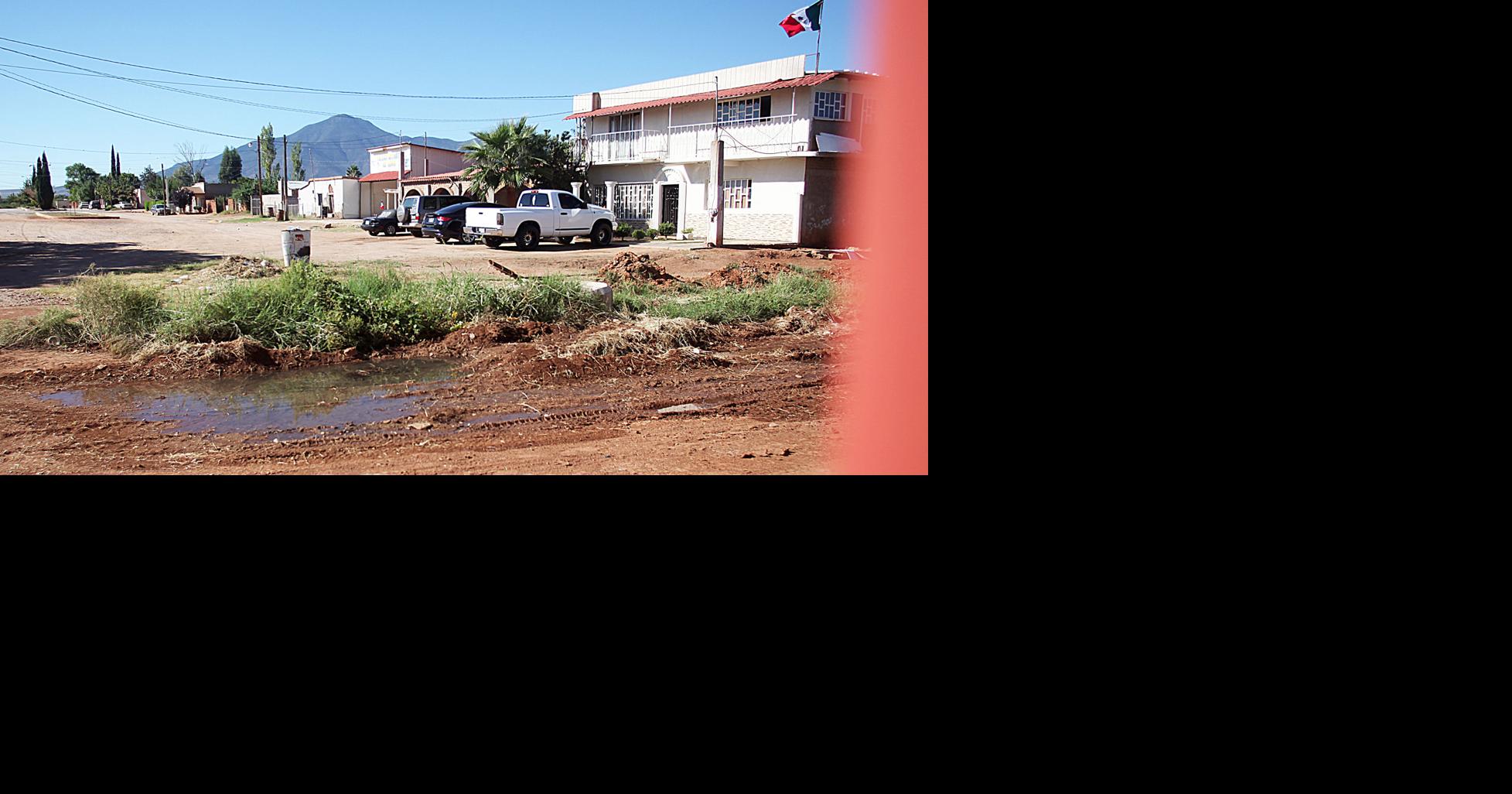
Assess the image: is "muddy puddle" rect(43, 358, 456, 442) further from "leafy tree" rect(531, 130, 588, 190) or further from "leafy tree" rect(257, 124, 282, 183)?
"leafy tree" rect(257, 124, 282, 183)

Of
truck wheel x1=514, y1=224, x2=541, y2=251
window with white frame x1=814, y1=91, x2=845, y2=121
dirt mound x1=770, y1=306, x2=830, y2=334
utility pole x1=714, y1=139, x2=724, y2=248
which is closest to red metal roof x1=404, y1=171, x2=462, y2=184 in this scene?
utility pole x1=714, y1=139, x2=724, y2=248

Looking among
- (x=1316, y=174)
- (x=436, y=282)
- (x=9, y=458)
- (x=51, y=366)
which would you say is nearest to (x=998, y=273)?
(x=1316, y=174)

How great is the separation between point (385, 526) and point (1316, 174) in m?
2.94

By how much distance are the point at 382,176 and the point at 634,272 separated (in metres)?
39.0

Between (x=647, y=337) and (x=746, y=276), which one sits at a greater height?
(x=746, y=276)

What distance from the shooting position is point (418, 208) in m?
28.4

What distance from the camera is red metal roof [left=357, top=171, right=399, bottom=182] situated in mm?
47219

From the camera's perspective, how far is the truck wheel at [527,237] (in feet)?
74.8

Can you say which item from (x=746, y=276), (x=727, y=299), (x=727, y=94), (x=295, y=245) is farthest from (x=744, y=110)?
(x=727, y=299)

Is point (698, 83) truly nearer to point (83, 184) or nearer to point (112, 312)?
point (112, 312)

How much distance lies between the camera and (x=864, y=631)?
2.62 m

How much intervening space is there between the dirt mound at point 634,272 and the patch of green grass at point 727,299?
51 cm

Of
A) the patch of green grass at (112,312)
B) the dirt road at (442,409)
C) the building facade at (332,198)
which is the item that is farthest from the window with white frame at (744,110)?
the building facade at (332,198)
